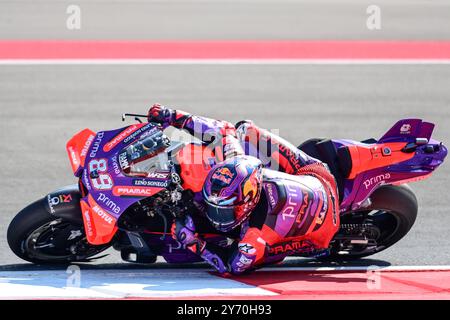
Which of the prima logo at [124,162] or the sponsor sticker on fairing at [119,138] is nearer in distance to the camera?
the prima logo at [124,162]

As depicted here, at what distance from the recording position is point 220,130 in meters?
7.94

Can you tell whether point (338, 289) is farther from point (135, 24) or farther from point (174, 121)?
point (135, 24)

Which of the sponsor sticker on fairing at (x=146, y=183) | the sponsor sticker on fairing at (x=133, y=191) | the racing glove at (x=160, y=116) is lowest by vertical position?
the sponsor sticker on fairing at (x=133, y=191)

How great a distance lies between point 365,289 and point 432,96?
698 cm

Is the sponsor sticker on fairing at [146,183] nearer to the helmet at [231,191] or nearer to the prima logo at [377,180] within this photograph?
the helmet at [231,191]

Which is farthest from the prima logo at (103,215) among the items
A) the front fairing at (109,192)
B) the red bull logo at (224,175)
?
the red bull logo at (224,175)

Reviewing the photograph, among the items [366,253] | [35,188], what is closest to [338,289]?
[366,253]

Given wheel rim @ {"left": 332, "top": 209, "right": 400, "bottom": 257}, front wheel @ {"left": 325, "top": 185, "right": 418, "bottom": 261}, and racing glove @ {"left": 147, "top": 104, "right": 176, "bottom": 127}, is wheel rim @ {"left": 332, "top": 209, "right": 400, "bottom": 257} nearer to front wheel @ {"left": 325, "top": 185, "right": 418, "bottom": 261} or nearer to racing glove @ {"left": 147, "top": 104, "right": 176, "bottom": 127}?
front wheel @ {"left": 325, "top": 185, "right": 418, "bottom": 261}

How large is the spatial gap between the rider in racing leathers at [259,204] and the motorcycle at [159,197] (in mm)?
142

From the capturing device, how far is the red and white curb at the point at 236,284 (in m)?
7.00

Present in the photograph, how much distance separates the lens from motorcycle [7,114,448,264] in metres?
7.43

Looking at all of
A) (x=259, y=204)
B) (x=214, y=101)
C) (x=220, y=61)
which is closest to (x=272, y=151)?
(x=259, y=204)

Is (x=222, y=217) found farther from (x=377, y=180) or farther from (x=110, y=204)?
(x=377, y=180)

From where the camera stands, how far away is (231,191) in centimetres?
714
